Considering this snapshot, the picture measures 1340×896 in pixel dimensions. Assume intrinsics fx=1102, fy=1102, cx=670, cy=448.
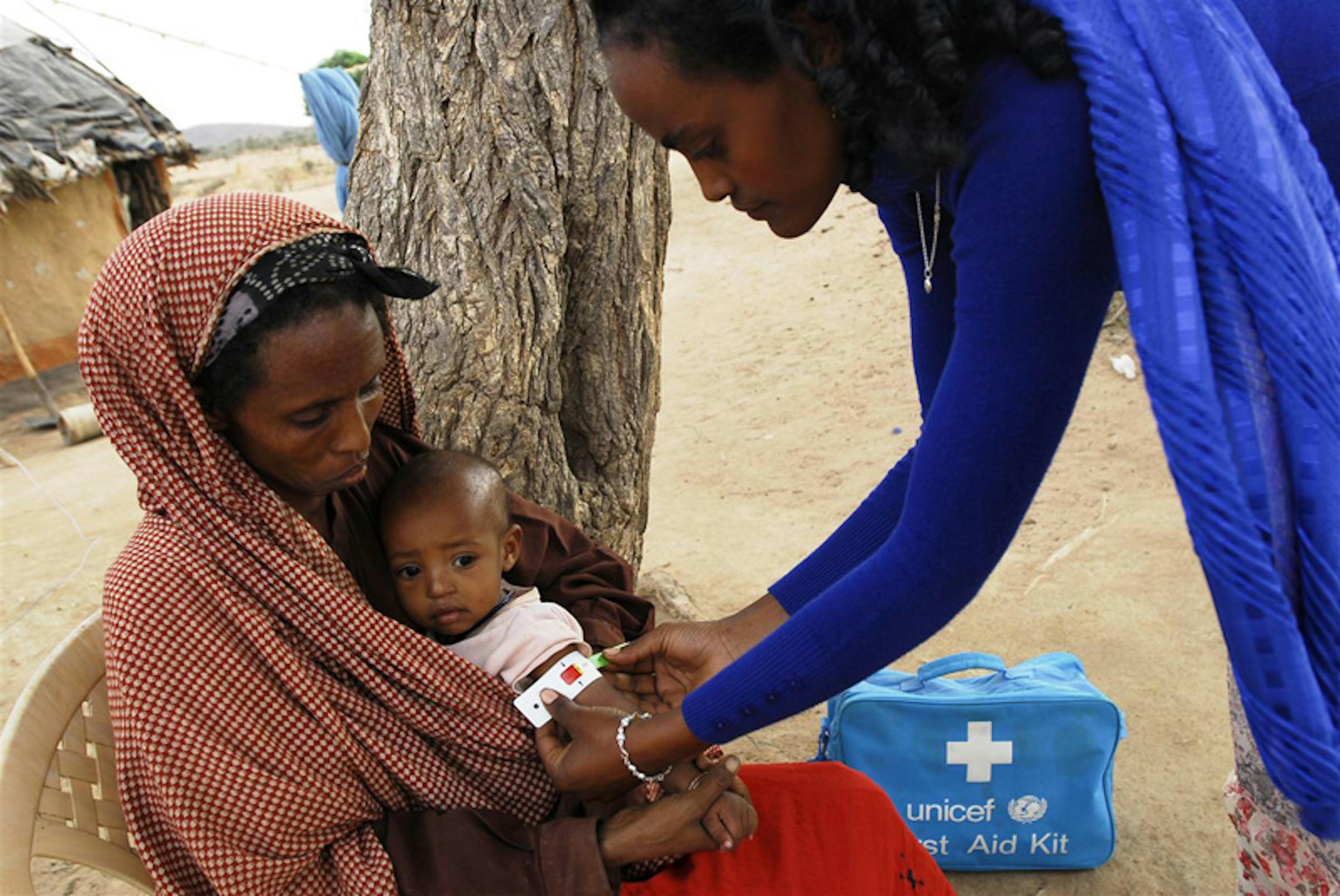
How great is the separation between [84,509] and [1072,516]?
5468mm

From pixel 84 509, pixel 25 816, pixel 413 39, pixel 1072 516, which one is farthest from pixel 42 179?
pixel 25 816

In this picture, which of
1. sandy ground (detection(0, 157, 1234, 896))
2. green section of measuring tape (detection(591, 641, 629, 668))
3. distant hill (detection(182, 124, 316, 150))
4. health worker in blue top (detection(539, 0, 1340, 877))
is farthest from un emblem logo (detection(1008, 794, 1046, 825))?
distant hill (detection(182, 124, 316, 150))

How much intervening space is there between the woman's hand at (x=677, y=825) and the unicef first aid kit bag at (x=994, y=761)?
994 mm

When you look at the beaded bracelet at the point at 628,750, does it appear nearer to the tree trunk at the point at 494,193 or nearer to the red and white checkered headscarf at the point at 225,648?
the red and white checkered headscarf at the point at 225,648

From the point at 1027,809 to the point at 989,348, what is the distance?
73.7 inches

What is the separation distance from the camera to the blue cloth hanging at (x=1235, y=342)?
1172 mm

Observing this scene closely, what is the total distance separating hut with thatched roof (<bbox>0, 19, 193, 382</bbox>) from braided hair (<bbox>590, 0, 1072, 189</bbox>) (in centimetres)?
1011

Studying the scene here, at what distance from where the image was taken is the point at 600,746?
1.81 metres

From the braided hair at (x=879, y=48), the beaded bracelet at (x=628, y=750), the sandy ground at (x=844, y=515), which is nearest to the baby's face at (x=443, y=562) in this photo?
the beaded bracelet at (x=628, y=750)

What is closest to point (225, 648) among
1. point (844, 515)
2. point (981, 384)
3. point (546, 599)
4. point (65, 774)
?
point (65, 774)

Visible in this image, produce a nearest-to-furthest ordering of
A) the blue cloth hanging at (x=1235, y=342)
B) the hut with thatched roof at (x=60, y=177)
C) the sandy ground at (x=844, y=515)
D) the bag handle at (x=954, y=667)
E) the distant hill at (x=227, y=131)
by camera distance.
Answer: the blue cloth hanging at (x=1235, y=342)
the bag handle at (x=954, y=667)
the sandy ground at (x=844, y=515)
the hut with thatched roof at (x=60, y=177)
the distant hill at (x=227, y=131)

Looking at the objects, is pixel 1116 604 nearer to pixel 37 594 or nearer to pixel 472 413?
pixel 472 413

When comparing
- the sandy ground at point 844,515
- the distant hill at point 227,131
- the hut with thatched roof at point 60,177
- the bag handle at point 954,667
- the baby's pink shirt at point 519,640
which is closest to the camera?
the baby's pink shirt at point 519,640

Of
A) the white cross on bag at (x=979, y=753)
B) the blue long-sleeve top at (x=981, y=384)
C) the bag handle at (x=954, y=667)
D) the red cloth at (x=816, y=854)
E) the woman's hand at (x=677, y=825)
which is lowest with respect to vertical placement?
the white cross on bag at (x=979, y=753)
